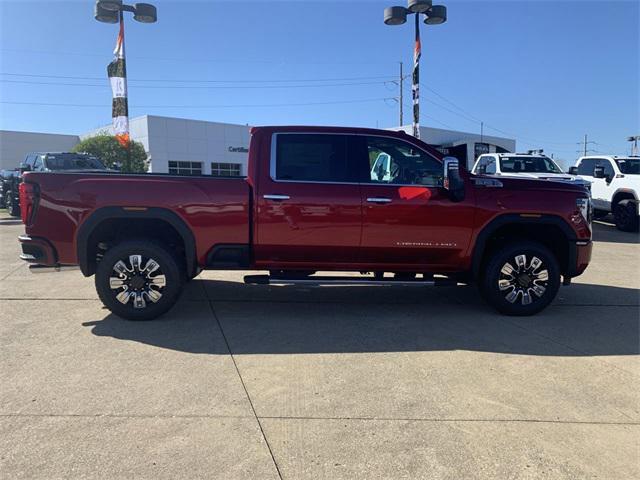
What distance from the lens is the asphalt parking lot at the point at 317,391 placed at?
9.32 feet

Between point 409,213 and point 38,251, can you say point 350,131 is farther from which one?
point 38,251

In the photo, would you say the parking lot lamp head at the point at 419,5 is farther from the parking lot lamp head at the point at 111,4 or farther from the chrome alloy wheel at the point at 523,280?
the chrome alloy wheel at the point at 523,280

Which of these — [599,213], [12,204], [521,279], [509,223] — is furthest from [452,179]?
[12,204]

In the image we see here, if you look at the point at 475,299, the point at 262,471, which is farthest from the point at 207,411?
the point at 475,299

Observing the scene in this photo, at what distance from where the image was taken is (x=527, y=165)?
13.8 m

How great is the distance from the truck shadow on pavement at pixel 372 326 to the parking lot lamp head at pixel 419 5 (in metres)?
9.38

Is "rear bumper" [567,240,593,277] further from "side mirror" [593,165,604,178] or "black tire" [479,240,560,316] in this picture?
"side mirror" [593,165,604,178]

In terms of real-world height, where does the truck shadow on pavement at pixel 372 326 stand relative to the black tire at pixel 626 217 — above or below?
below

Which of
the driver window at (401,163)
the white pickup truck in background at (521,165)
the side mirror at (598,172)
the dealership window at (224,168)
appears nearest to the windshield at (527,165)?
the white pickup truck in background at (521,165)

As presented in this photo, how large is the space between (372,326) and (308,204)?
4.82 ft

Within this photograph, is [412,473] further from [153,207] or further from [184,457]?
[153,207]

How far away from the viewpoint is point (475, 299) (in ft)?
21.5

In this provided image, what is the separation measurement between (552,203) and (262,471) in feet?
14.4

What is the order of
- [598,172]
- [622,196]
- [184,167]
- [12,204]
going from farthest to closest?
[184,167]
[12,204]
[598,172]
[622,196]
